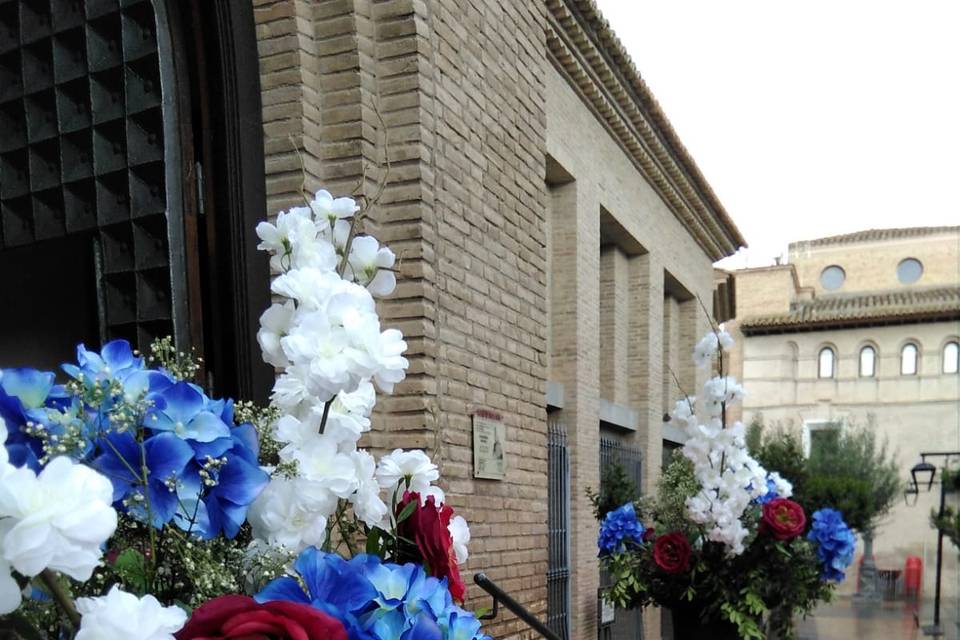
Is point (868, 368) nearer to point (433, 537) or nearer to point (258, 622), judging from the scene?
point (433, 537)

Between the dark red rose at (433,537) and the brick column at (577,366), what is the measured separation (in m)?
7.66

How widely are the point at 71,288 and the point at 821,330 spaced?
100.0 ft

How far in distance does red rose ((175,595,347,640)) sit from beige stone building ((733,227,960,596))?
3216cm

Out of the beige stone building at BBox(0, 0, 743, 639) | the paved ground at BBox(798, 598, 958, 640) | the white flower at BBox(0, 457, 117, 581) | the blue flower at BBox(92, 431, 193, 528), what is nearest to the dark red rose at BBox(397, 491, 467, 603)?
the blue flower at BBox(92, 431, 193, 528)

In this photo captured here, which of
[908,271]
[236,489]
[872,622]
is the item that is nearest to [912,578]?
[872,622]

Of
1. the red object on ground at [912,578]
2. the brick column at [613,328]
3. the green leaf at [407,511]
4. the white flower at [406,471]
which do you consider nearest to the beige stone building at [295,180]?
the white flower at [406,471]

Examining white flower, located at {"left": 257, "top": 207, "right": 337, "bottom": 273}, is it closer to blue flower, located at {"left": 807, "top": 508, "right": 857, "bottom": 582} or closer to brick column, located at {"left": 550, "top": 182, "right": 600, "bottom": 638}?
blue flower, located at {"left": 807, "top": 508, "right": 857, "bottom": 582}

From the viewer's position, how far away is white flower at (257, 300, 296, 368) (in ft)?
4.10

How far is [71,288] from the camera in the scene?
4.88 metres

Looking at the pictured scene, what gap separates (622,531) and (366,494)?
3447 millimetres

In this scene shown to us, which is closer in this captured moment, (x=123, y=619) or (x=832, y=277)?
(x=123, y=619)

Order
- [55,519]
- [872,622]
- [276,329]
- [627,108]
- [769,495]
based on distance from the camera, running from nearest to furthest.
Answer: [55,519] < [276,329] < [769,495] < [627,108] < [872,622]

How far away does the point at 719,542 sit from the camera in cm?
418

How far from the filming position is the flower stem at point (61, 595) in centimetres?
83
